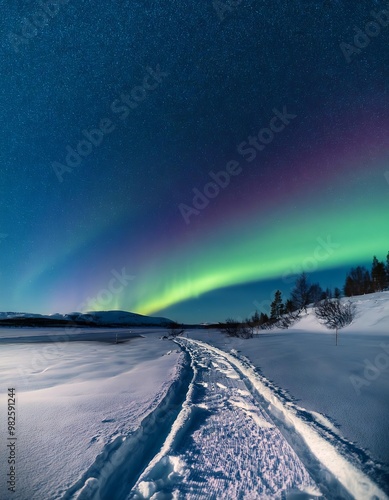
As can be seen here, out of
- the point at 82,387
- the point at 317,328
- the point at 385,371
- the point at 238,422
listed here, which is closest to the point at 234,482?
the point at 238,422

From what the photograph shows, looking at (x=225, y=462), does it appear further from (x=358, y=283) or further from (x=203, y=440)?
(x=358, y=283)

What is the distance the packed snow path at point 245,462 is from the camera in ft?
6.91

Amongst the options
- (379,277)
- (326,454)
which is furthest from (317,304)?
(379,277)

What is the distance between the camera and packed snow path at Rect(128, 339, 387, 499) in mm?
2105

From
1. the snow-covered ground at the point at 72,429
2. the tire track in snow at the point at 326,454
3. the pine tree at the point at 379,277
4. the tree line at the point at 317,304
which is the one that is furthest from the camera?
the pine tree at the point at 379,277

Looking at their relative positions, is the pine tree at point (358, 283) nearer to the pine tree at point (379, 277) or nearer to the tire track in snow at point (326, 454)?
the pine tree at point (379, 277)

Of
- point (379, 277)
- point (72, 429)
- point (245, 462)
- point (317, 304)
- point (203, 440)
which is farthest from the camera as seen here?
point (379, 277)

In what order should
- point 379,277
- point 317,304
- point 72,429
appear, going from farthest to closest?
point 379,277
point 317,304
point 72,429

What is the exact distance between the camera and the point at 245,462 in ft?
8.27

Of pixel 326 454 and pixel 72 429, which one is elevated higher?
pixel 72 429

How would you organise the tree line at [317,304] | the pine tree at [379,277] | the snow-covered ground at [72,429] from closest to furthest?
the snow-covered ground at [72,429], the tree line at [317,304], the pine tree at [379,277]

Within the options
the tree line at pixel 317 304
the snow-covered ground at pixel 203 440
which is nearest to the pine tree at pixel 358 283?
the tree line at pixel 317 304

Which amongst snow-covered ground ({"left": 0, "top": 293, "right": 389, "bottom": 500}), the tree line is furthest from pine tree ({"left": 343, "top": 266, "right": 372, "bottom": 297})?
snow-covered ground ({"left": 0, "top": 293, "right": 389, "bottom": 500})

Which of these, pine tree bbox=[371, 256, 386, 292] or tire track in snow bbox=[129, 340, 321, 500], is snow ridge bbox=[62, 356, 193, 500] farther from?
pine tree bbox=[371, 256, 386, 292]
